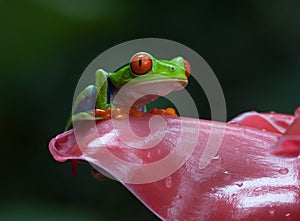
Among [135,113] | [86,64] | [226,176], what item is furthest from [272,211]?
[86,64]

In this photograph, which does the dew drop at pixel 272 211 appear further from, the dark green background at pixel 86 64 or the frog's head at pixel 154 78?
the dark green background at pixel 86 64

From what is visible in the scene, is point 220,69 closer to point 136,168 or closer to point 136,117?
point 136,117

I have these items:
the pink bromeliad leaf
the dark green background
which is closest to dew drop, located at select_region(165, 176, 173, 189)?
the pink bromeliad leaf

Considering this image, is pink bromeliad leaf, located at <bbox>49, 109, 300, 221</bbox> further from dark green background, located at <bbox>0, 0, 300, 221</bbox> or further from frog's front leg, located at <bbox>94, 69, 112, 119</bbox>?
dark green background, located at <bbox>0, 0, 300, 221</bbox>

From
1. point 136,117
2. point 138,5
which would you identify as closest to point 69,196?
point 138,5

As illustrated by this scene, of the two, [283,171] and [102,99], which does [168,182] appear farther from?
[102,99]

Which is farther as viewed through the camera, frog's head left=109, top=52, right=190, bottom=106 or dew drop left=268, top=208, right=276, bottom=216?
frog's head left=109, top=52, right=190, bottom=106
